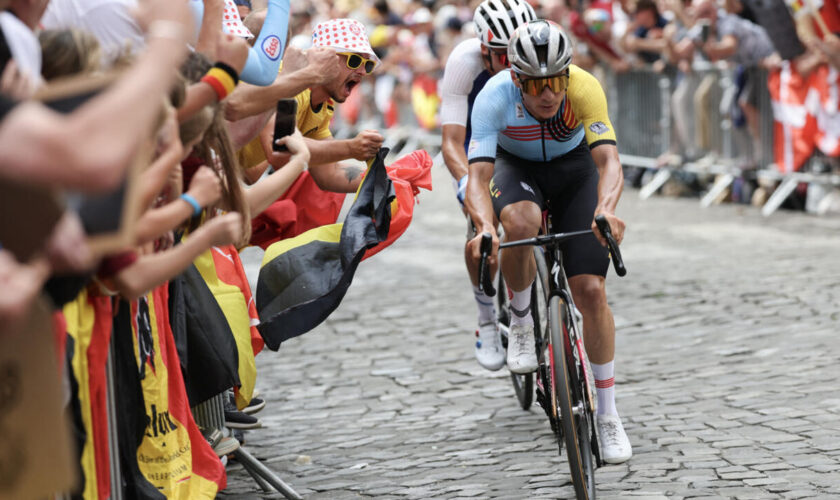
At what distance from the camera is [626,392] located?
7.27m

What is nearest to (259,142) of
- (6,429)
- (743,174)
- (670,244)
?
(6,429)

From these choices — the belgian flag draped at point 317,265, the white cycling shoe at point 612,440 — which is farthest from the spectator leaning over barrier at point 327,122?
the white cycling shoe at point 612,440

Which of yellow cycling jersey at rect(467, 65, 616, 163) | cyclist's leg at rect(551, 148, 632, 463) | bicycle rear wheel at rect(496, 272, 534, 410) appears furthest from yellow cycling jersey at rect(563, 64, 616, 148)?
bicycle rear wheel at rect(496, 272, 534, 410)

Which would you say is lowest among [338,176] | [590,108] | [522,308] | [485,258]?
[522,308]

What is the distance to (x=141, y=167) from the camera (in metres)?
3.57

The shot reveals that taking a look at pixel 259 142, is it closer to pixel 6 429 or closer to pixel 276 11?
pixel 276 11

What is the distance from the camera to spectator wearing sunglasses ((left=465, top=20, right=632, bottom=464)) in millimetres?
5754

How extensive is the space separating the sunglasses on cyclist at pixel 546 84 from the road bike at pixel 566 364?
66 cm

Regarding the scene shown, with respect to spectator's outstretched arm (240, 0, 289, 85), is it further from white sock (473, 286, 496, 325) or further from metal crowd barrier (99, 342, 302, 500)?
white sock (473, 286, 496, 325)

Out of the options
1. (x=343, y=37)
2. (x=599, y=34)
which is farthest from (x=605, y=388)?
(x=599, y=34)

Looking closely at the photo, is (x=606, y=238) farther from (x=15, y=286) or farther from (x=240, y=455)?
(x=15, y=286)

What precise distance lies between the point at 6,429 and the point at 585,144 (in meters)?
3.91

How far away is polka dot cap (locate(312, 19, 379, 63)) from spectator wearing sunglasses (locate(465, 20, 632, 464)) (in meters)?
0.61

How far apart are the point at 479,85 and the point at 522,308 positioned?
61.3 inches
